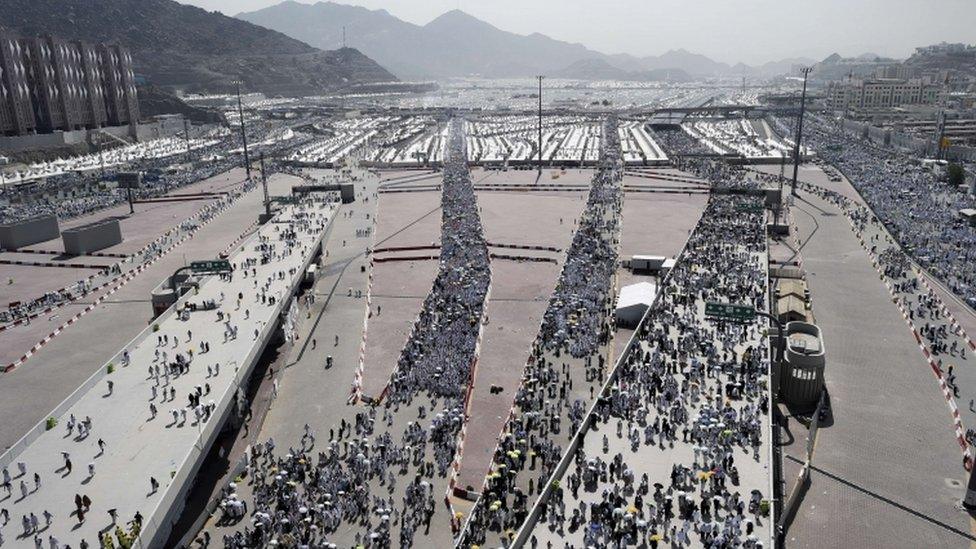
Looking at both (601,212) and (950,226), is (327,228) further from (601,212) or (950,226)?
(950,226)

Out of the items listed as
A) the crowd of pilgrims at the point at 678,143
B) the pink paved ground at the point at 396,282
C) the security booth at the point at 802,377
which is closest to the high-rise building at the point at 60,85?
the pink paved ground at the point at 396,282

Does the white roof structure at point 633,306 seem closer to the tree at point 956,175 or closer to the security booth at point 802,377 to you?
the security booth at point 802,377

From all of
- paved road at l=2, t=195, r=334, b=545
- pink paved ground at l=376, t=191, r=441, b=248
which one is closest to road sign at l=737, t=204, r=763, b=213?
pink paved ground at l=376, t=191, r=441, b=248

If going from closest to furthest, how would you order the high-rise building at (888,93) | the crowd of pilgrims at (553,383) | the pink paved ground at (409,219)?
1. the crowd of pilgrims at (553,383)
2. the pink paved ground at (409,219)
3. the high-rise building at (888,93)

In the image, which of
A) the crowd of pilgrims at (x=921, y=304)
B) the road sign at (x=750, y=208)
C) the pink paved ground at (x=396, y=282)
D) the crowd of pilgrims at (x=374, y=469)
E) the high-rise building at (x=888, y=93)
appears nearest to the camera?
the crowd of pilgrims at (x=374, y=469)

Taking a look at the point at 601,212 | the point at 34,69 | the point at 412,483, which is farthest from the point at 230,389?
the point at 34,69

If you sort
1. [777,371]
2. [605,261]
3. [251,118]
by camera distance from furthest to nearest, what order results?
[251,118], [605,261], [777,371]

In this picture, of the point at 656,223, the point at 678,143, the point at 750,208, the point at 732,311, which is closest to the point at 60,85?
the point at 656,223
